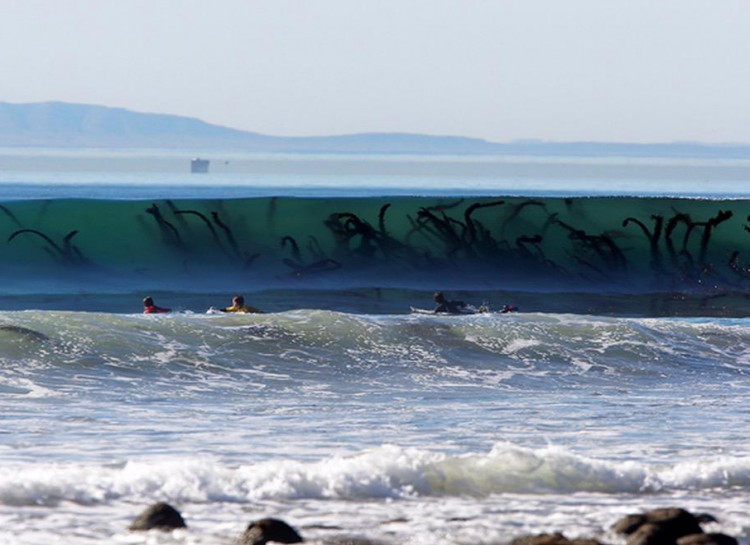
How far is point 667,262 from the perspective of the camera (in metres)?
31.5

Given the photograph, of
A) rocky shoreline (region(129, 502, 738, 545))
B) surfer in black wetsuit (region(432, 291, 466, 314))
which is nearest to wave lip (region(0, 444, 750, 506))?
rocky shoreline (region(129, 502, 738, 545))

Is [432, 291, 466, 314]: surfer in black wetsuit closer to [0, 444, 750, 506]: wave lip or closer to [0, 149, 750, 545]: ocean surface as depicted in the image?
[0, 149, 750, 545]: ocean surface

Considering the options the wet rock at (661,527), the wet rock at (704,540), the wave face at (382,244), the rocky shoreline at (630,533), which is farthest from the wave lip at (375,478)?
the wave face at (382,244)

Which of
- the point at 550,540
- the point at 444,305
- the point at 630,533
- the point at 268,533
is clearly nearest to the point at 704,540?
the point at 630,533

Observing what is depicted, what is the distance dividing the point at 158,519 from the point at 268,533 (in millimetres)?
610

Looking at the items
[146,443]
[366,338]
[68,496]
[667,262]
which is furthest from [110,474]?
[667,262]

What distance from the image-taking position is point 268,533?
6.58 metres

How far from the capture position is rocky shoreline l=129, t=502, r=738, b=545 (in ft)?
21.2

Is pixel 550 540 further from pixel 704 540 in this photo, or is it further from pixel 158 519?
pixel 158 519

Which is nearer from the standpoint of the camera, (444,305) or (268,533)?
(268,533)

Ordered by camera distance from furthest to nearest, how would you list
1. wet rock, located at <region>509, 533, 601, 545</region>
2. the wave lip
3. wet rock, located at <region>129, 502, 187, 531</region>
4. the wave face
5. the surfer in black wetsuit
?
the wave face
the surfer in black wetsuit
the wave lip
wet rock, located at <region>129, 502, 187, 531</region>
wet rock, located at <region>509, 533, 601, 545</region>

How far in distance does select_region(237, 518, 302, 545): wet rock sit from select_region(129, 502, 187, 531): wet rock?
0.43 meters

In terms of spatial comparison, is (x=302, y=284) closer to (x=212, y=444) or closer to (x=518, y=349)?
(x=518, y=349)

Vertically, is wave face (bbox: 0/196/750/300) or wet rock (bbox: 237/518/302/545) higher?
wave face (bbox: 0/196/750/300)
